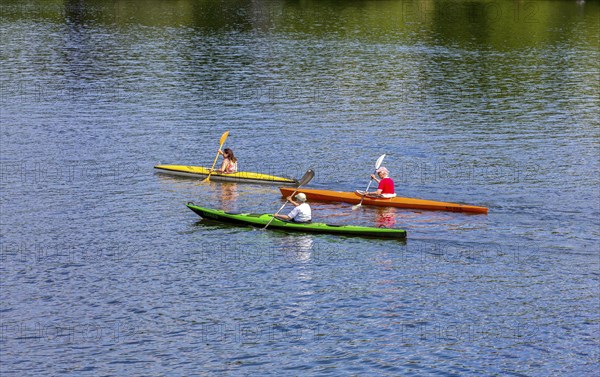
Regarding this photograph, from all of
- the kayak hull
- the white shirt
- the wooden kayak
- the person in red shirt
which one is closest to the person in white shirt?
the white shirt

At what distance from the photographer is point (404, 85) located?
76250mm

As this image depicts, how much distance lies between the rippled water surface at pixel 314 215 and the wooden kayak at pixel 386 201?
464 mm

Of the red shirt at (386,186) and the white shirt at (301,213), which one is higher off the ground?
the red shirt at (386,186)

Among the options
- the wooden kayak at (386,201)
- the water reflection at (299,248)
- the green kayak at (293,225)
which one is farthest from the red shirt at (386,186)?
the water reflection at (299,248)

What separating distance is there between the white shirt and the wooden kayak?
4289 mm

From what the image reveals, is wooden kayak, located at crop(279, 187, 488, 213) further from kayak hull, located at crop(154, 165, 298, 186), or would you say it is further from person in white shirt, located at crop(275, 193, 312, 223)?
person in white shirt, located at crop(275, 193, 312, 223)

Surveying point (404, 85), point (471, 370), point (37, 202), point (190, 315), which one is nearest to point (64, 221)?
point (37, 202)

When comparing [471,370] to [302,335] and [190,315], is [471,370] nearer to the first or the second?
[302,335]

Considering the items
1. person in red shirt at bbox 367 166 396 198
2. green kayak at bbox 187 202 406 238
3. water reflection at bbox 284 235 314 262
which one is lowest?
water reflection at bbox 284 235 314 262

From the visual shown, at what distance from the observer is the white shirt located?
1583 inches

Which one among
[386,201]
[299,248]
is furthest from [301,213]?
[386,201]

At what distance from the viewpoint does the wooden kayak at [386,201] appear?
42.8m

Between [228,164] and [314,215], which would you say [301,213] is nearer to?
[314,215]

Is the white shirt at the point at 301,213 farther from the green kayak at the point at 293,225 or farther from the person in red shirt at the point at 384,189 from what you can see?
the person in red shirt at the point at 384,189
